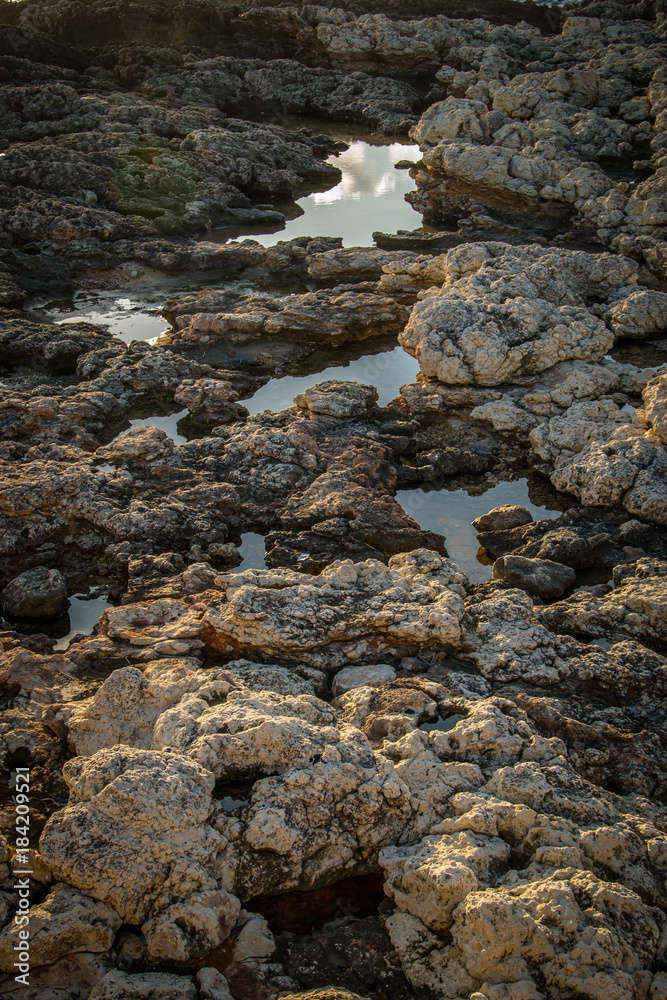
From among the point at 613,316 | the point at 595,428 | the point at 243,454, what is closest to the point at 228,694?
the point at 243,454

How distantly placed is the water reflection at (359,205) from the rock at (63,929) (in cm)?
731

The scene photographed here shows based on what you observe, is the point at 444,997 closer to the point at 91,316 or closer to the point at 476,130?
the point at 91,316

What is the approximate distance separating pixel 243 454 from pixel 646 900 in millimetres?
3518

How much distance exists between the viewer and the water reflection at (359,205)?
8.59 m

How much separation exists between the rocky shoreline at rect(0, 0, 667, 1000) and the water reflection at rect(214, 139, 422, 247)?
33 cm

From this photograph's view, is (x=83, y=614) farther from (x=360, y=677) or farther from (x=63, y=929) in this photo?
(x=63, y=929)

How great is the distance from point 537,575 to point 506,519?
57 cm

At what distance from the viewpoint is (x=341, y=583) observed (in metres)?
3.73

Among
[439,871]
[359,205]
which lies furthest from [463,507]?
[359,205]

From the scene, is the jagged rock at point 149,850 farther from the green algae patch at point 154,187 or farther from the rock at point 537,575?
the green algae patch at point 154,187

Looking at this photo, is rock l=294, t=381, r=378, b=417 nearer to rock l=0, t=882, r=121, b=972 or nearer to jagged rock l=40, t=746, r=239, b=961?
jagged rock l=40, t=746, r=239, b=961

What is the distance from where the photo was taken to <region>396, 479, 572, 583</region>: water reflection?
4.47 meters

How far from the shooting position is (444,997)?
2150mm

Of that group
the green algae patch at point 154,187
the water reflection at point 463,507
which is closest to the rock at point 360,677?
the water reflection at point 463,507
